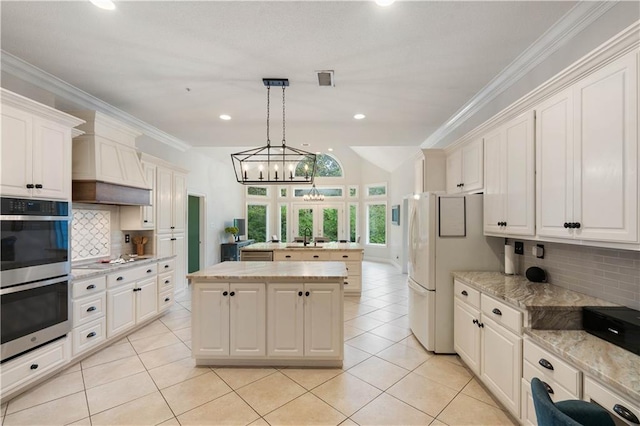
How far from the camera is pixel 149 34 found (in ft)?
7.39

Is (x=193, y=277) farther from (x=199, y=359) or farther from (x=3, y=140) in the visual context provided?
(x=3, y=140)

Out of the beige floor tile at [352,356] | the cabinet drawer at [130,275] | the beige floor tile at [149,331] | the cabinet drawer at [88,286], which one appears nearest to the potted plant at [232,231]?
the cabinet drawer at [130,275]

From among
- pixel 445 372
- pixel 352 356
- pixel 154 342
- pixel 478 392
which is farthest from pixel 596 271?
pixel 154 342

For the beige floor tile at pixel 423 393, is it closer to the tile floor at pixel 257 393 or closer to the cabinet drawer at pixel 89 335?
the tile floor at pixel 257 393

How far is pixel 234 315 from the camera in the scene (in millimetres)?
2762

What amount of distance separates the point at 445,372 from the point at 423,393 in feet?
1.53

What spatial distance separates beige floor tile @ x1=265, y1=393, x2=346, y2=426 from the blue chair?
1441 millimetres

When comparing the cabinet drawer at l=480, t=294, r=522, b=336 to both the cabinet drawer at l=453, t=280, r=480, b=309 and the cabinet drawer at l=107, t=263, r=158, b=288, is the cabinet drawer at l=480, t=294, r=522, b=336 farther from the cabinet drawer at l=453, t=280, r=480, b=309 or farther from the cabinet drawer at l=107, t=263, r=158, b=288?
the cabinet drawer at l=107, t=263, r=158, b=288

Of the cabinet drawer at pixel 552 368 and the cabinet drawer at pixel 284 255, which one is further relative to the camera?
the cabinet drawer at pixel 284 255

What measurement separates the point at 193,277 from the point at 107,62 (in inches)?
86.0

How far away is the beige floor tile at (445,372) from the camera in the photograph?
8.38 feet

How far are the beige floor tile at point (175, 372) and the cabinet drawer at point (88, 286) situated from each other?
1.05 metres

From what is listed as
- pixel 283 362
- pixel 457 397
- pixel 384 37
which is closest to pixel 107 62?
pixel 384 37

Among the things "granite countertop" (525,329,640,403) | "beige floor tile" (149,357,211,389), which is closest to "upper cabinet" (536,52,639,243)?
"granite countertop" (525,329,640,403)
